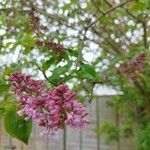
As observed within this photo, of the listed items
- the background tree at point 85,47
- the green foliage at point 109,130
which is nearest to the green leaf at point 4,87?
the background tree at point 85,47

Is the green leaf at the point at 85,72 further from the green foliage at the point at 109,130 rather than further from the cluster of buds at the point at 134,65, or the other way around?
the green foliage at the point at 109,130

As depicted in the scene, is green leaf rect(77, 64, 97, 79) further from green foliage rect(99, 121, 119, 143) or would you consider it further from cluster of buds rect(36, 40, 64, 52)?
green foliage rect(99, 121, 119, 143)

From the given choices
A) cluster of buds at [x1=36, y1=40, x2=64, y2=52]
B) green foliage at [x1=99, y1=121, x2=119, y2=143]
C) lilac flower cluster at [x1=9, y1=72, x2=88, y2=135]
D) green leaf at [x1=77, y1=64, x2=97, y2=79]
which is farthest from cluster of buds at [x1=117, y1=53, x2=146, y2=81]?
green foliage at [x1=99, y1=121, x2=119, y2=143]

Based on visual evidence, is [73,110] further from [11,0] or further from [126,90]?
[126,90]

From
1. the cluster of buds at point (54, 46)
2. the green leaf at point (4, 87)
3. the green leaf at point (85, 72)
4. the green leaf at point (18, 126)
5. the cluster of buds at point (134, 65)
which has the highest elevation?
the cluster of buds at point (134, 65)

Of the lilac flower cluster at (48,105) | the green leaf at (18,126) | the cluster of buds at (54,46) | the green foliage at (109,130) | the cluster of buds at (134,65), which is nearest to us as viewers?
the lilac flower cluster at (48,105)

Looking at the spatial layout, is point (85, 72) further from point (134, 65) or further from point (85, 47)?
point (85, 47)

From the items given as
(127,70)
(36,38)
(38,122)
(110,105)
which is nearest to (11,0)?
(127,70)

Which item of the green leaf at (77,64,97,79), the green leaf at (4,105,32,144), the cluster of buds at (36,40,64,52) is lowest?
the green leaf at (4,105,32,144)

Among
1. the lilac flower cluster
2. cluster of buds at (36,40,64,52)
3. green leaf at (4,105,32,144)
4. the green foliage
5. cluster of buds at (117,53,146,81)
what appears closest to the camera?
the lilac flower cluster
